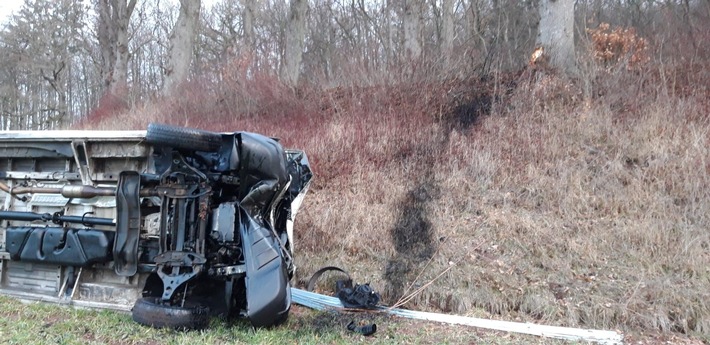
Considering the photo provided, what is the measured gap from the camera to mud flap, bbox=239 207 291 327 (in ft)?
12.9

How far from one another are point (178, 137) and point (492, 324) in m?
3.40

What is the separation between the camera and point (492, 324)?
474cm

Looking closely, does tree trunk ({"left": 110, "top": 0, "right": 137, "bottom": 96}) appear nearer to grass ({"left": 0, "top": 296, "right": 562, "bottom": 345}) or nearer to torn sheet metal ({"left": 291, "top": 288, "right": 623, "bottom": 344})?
grass ({"left": 0, "top": 296, "right": 562, "bottom": 345})

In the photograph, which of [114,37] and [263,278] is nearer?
[263,278]

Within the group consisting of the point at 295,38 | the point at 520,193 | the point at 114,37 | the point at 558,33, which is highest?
the point at 114,37

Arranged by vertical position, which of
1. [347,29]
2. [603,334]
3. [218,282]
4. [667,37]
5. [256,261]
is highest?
[347,29]

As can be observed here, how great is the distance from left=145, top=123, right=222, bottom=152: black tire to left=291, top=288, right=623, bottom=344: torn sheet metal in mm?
1980

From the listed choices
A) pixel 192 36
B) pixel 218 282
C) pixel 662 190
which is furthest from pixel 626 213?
pixel 192 36

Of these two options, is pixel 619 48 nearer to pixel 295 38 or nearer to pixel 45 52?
pixel 295 38

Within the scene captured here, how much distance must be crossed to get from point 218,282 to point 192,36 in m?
12.4

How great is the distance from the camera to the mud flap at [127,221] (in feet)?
14.5

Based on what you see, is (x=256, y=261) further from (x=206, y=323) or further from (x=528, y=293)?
(x=528, y=293)

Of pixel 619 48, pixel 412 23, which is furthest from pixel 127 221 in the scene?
pixel 412 23

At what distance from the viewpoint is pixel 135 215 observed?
14.6 feet
